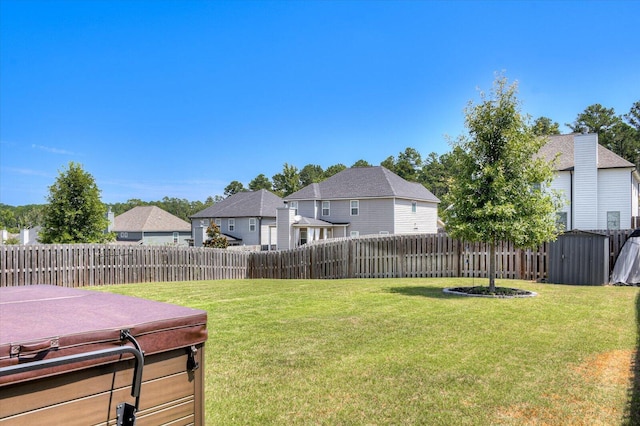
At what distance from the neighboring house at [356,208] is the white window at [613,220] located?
1390 centimetres

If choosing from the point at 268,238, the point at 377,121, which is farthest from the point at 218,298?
the point at 268,238

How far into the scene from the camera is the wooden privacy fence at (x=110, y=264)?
1341cm

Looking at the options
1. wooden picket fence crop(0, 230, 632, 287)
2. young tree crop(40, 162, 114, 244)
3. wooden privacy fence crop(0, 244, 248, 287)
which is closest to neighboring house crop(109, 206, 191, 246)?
young tree crop(40, 162, 114, 244)

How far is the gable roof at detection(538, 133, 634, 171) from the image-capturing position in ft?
76.2

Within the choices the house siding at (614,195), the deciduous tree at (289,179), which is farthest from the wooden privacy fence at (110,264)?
the deciduous tree at (289,179)

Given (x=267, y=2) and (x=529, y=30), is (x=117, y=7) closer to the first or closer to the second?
(x=267, y=2)

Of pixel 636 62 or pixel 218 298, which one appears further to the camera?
pixel 636 62

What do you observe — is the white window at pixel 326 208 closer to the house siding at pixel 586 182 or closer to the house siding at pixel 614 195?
the house siding at pixel 586 182

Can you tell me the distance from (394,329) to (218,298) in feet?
17.1

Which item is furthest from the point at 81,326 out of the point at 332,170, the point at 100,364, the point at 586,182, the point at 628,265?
the point at 332,170

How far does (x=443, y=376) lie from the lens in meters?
4.89

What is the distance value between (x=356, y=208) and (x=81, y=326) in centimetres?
3244

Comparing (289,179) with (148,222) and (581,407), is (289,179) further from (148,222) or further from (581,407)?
(581,407)

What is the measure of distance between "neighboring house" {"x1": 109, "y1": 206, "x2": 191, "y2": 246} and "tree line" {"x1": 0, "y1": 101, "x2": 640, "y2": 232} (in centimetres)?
964
